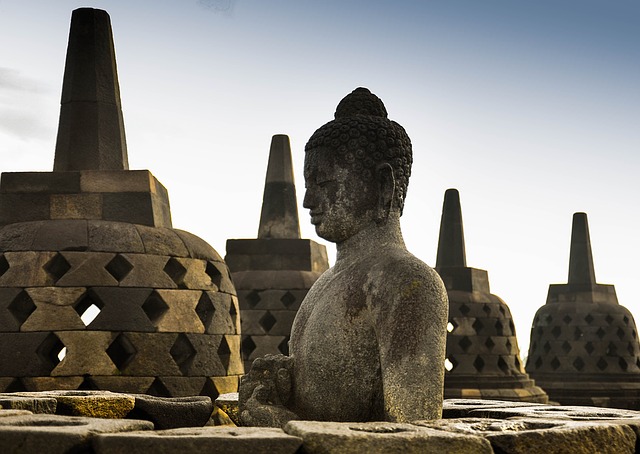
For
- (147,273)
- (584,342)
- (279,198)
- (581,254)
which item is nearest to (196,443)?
(147,273)

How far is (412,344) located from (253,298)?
29.4ft

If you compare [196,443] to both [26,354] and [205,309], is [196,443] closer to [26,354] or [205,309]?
[26,354]

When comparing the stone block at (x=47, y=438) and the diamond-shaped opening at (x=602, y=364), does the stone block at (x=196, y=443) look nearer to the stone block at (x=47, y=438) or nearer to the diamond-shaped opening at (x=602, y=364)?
the stone block at (x=47, y=438)

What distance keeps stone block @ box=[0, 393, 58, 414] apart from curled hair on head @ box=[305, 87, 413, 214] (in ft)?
6.08

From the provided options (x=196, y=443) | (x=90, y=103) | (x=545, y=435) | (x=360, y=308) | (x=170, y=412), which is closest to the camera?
(x=196, y=443)

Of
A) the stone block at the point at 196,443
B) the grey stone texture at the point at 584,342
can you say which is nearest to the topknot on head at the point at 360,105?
the stone block at the point at 196,443

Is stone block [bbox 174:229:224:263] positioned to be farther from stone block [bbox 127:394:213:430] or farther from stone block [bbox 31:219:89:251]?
stone block [bbox 127:394:213:430]

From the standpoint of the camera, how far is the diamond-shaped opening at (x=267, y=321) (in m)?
12.4

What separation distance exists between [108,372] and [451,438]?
12.8ft

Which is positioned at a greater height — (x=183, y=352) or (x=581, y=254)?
(x=581, y=254)

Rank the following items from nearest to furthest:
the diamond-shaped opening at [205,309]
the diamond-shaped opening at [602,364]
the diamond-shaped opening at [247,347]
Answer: the diamond-shaped opening at [205,309] < the diamond-shaped opening at [247,347] < the diamond-shaped opening at [602,364]

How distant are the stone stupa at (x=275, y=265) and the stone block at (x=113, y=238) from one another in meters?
5.30

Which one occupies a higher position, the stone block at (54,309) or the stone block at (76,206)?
the stone block at (76,206)

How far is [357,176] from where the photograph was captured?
435 centimetres
